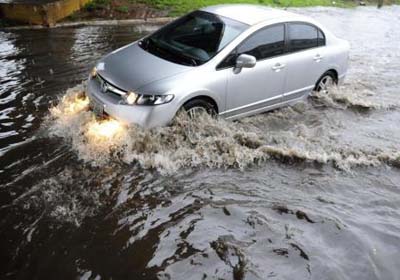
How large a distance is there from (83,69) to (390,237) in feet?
23.6

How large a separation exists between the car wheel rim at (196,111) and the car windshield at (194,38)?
0.64 meters

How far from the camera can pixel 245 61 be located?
22.2 ft

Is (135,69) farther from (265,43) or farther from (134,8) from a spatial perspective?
(134,8)

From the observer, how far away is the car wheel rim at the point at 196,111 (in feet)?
Answer: 21.7

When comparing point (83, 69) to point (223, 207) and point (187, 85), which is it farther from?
point (223, 207)

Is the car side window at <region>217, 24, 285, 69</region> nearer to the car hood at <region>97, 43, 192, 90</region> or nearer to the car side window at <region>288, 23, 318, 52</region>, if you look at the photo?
the car side window at <region>288, 23, 318, 52</region>

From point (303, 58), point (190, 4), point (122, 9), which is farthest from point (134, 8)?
point (303, 58)

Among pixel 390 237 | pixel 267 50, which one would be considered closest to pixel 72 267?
pixel 390 237

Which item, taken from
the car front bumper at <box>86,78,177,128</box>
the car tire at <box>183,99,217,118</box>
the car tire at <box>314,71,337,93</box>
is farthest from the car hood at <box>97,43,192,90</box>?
the car tire at <box>314,71,337,93</box>

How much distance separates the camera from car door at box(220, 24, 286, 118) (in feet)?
23.0

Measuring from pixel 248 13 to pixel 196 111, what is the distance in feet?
7.17

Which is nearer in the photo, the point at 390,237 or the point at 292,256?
the point at 292,256

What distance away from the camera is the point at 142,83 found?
623cm

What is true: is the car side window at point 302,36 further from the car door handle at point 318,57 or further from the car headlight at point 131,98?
the car headlight at point 131,98
